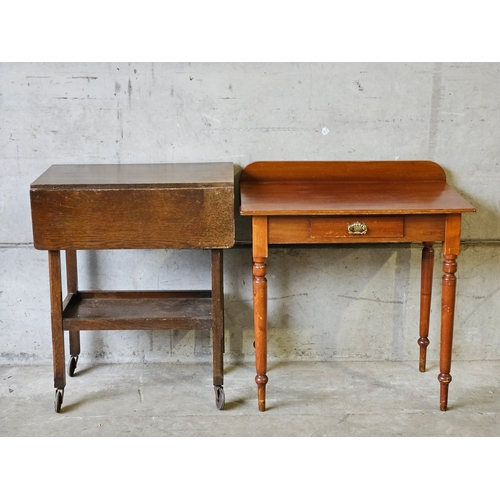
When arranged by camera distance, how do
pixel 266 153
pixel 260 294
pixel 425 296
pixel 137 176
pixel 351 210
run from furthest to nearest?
pixel 425 296, pixel 266 153, pixel 137 176, pixel 260 294, pixel 351 210

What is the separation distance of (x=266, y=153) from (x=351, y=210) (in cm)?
71

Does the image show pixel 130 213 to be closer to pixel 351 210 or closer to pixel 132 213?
pixel 132 213

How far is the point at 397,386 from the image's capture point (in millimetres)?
4008

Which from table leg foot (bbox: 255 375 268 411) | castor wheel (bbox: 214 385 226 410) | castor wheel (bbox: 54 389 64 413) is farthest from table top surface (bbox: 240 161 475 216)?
castor wheel (bbox: 54 389 64 413)

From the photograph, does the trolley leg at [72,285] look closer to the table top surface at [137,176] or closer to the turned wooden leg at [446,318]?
the table top surface at [137,176]

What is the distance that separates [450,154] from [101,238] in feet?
5.57

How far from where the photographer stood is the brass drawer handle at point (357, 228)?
3.47 metres

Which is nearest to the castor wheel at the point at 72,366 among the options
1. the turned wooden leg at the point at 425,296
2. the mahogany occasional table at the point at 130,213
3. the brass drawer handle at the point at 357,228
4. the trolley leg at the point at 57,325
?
the trolley leg at the point at 57,325

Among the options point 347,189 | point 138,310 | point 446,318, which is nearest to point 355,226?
point 347,189

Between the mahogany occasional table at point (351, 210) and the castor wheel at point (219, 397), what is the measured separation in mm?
165

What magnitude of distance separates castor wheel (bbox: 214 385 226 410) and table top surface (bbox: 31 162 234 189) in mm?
942

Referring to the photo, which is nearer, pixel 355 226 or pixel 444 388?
pixel 355 226

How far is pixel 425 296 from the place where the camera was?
13.5 ft

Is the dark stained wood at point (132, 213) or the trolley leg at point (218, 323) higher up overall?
the dark stained wood at point (132, 213)
